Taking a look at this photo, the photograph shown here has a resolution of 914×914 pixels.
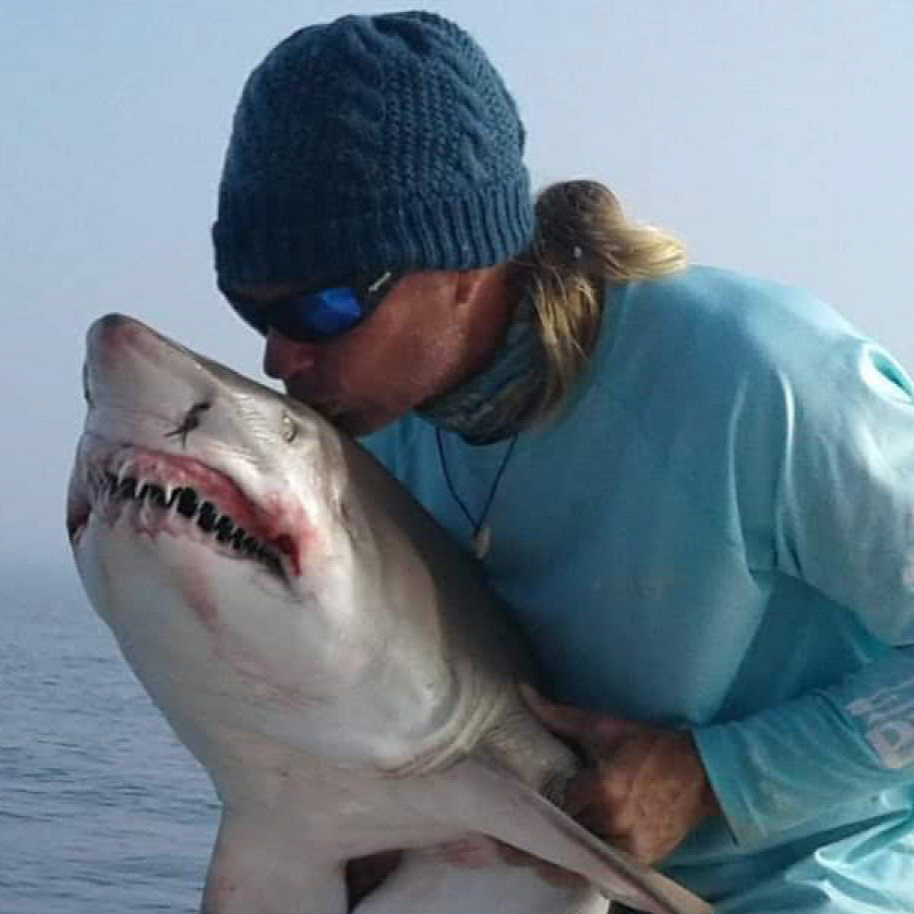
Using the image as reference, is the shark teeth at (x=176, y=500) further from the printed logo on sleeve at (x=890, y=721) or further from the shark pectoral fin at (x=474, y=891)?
the printed logo on sleeve at (x=890, y=721)

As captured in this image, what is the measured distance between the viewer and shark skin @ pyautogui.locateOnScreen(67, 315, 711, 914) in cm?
342

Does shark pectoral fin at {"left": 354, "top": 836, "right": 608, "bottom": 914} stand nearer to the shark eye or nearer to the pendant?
the pendant

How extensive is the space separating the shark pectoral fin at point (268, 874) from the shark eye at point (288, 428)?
0.98 metres

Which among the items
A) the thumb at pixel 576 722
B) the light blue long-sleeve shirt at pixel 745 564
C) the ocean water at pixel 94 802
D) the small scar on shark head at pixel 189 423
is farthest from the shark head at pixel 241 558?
the ocean water at pixel 94 802

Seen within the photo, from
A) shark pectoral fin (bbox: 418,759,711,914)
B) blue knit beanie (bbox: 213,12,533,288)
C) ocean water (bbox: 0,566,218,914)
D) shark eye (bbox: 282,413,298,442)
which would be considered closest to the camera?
shark eye (bbox: 282,413,298,442)

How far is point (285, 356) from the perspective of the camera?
152 inches

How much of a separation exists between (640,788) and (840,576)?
0.52m

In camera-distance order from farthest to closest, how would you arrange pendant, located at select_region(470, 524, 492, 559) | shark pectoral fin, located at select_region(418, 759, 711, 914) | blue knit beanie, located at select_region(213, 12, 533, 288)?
1. pendant, located at select_region(470, 524, 492, 559)
2. shark pectoral fin, located at select_region(418, 759, 711, 914)
3. blue knit beanie, located at select_region(213, 12, 533, 288)

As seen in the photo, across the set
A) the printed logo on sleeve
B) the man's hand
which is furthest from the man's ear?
the printed logo on sleeve

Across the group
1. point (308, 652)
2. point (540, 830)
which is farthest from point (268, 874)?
point (308, 652)

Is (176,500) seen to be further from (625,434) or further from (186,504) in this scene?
(625,434)

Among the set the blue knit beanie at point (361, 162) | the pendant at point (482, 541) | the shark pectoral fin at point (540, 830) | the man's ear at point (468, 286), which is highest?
the blue knit beanie at point (361, 162)

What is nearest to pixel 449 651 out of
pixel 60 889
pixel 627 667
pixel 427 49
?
pixel 627 667

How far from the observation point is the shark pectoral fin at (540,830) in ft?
12.9
